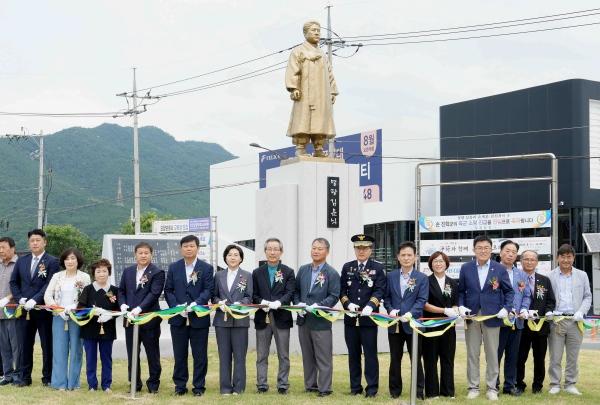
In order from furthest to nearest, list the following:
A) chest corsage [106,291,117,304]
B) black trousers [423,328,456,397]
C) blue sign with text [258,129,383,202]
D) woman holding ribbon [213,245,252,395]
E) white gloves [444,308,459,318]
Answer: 1. blue sign with text [258,129,383,202]
2. chest corsage [106,291,117,304]
3. woman holding ribbon [213,245,252,395]
4. black trousers [423,328,456,397]
5. white gloves [444,308,459,318]

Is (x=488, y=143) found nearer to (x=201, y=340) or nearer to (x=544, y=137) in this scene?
(x=544, y=137)

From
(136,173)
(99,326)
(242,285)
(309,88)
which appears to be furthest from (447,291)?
(136,173)

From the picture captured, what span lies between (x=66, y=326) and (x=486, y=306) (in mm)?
4109

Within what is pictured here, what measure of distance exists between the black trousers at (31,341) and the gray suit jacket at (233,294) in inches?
72.3

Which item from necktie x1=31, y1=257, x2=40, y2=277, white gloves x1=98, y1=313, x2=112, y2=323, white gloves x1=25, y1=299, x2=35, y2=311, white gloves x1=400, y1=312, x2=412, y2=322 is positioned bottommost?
white gloves x1=98, y1=313, x2=112, y2=323

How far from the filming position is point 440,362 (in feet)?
27.1

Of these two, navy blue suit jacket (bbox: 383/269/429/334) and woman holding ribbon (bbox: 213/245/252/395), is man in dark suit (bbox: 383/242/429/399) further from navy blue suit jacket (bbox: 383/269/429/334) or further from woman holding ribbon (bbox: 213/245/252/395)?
woman holding ribbon (bbox: 213/245/252/395)

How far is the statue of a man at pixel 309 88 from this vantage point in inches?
496

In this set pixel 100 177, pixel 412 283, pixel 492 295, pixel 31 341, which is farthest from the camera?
pixel 100 177

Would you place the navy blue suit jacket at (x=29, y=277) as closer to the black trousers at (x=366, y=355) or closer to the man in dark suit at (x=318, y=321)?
the man in dark suit at (x=318, y=321)

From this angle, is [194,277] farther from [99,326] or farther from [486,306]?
[486,306]

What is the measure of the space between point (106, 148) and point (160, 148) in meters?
10.6

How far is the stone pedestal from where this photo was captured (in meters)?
12.4

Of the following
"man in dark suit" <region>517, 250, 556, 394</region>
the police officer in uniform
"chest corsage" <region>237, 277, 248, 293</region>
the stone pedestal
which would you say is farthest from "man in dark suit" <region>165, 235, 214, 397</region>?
the stone pedestal
